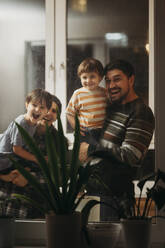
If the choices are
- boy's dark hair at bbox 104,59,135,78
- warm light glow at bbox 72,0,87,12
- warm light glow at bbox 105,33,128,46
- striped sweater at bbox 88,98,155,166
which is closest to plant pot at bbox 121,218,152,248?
striped sweater at bbox 88,98,155,166

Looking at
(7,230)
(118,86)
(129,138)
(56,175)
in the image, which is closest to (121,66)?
(118,86)

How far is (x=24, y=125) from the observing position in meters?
1.84

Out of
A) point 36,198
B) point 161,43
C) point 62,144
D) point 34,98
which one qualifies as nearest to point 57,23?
point 34,98

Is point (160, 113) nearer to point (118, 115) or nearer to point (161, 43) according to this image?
point (118, 115)

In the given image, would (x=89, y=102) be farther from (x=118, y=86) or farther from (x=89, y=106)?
(x=118, y=86)

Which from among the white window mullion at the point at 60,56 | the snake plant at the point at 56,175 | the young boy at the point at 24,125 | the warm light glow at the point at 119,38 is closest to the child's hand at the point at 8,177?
the young boy at the point at 24,125

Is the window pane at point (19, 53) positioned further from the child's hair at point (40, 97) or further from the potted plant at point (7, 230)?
the potted plant at point (7, 230)

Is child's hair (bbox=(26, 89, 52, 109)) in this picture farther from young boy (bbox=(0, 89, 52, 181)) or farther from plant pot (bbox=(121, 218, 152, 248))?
plant pot (bbox=(121, 218, 152, 248))

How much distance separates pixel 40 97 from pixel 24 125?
6.1 inches

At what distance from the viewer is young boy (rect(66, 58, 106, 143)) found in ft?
5.87

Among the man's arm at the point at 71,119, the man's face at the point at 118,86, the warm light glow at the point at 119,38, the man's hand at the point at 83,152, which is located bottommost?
the man's hand at the point at 83,152

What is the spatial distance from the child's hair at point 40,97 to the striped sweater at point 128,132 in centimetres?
29

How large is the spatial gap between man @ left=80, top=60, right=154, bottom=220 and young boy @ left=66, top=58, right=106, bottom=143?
32 millimetres

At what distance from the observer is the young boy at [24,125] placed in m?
1.83
